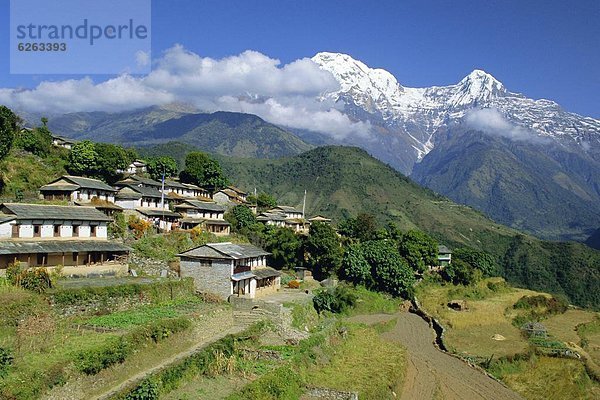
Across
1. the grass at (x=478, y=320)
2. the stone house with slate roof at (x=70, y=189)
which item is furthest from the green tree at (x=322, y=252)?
the stone house with slate roof at (x=70, y=189)

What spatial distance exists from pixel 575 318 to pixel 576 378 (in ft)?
96.8

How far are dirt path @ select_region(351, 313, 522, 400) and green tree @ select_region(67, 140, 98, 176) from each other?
34.6 metres

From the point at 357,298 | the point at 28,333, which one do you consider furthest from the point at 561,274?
the point at 28,333

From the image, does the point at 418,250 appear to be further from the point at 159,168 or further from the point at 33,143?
the point at 33,143

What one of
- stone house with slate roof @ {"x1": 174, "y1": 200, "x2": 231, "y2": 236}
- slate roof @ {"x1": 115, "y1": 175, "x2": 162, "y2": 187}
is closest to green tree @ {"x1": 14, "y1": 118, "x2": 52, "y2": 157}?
slate roof @ {"x1": 115, "y1": 175, "x2": 162, "y2": 187}

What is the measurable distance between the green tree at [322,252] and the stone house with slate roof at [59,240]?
21.9 metres

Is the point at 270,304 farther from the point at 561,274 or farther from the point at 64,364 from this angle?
the point at 561,274

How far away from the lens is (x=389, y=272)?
56.3m

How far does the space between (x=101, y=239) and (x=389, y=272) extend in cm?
3112

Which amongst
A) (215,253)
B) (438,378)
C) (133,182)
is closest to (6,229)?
(215,253)

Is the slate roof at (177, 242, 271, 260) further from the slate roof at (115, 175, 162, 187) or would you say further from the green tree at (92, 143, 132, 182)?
the green tree at (92, 143, 132, 182)

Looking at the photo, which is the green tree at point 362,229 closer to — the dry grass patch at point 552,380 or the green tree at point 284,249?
the green tree at point 284,249

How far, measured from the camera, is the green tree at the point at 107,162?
54.4 metres

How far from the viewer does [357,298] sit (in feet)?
168
